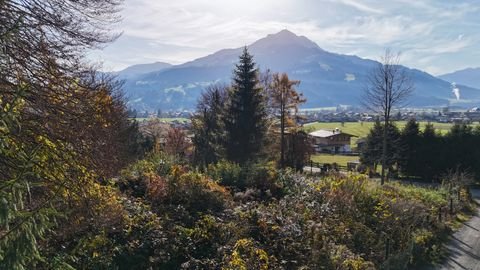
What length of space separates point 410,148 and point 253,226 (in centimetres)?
2811

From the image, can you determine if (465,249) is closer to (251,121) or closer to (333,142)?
(251,121)

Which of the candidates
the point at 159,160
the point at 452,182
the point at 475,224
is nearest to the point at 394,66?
the point at 452,182

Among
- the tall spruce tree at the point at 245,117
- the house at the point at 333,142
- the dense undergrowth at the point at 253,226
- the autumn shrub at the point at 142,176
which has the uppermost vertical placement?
the tall spruce tree at the point at 245,117

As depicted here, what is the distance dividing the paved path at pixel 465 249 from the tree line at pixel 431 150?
610 inches

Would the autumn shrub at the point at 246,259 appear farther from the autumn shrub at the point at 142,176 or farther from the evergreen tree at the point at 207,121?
the evergreen tree at the point at 207,121

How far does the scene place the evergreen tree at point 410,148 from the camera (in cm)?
3278

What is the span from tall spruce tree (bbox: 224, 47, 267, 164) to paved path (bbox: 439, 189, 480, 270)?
13.7 meters

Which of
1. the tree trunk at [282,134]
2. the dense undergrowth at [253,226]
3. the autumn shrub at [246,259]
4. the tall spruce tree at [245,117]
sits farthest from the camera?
the tree trunk at [282,134]

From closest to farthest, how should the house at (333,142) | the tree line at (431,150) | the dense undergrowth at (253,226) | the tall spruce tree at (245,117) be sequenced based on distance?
the dense undergrowth at (253,226)
the tall spruce tree at (245,117)
the tree line at (431,150)
the house at (333,142)

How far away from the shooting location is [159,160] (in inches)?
539

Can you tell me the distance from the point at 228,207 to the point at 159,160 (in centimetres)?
436

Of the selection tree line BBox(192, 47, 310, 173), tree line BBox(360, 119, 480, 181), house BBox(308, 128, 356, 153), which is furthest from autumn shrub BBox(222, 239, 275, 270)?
house BBox(308, 128, 356, 153)

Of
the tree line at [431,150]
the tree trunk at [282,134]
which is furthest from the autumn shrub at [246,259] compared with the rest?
the tree line at [431,150]

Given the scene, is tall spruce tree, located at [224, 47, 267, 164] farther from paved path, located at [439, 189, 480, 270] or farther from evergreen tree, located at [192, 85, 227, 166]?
paved path, located at [439, 189, 480, 270]
